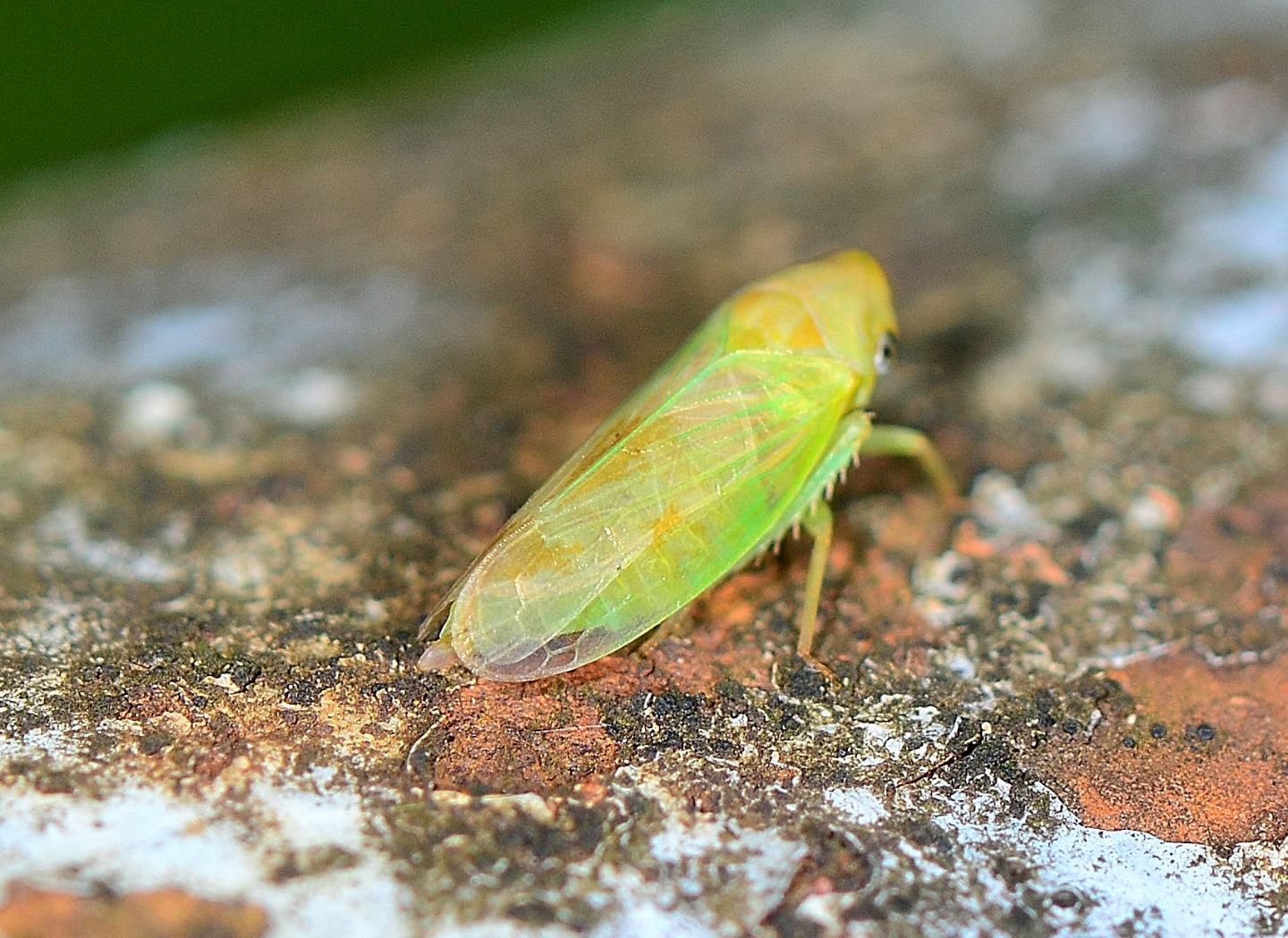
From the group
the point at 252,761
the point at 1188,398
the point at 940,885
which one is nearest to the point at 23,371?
the point at 252,761

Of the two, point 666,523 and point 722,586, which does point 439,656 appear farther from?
point 722,586

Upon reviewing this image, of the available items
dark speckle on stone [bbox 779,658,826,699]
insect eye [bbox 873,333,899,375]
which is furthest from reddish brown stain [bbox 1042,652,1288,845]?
insect eye [bbox 873,333,899,375]

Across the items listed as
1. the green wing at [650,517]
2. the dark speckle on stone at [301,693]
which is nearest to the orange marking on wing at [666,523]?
the green wing at [650,517]

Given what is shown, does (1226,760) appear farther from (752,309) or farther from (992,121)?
(992,121)

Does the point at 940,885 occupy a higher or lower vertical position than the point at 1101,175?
lower

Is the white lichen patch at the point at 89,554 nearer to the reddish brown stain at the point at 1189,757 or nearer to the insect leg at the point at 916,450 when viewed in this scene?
the insect leg at the point at 916,450

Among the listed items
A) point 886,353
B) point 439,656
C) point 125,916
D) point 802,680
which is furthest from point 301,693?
point 886,353

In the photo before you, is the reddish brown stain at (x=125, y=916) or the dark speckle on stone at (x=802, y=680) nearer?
the reddish brown stain at (x=125, y=916)

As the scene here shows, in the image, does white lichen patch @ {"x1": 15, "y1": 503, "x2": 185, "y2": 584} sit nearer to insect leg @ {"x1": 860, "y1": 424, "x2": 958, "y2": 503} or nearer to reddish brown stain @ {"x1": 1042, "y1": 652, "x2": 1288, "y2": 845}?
insect leg @ {"x1": 860, "y1": 424, "x2": 958, "y2": 503}
